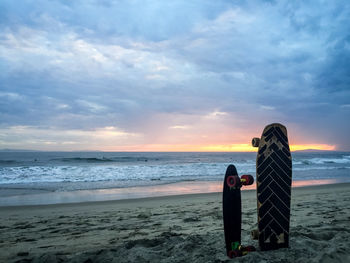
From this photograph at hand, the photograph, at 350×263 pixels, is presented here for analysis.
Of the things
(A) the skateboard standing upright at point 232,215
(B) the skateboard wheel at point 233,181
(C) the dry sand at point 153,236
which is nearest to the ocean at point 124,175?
(C) the dry sand at point 153,236

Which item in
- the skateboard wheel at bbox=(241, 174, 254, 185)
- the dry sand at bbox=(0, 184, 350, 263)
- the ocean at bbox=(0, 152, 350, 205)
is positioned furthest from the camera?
the ocean at bbox=(0, 152, 350, 205)

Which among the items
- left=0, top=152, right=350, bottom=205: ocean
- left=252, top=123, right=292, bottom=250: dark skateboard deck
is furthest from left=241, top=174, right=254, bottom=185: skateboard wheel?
left=0, top=152, right=350, bottom=205: ocean

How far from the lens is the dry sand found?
320 centimetres

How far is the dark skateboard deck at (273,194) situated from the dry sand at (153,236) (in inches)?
6.7

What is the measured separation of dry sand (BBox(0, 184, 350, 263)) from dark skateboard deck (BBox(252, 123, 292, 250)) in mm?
170

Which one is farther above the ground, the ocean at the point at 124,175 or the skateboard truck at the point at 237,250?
the skateboard truck at the point at 237,250

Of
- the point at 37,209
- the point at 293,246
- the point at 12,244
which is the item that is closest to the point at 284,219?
the point at 293,246

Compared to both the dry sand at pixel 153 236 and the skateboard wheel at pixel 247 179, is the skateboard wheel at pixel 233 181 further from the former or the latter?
the dry sand at pixel 153 236

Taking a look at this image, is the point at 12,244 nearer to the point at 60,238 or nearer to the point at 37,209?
the point at 60,238

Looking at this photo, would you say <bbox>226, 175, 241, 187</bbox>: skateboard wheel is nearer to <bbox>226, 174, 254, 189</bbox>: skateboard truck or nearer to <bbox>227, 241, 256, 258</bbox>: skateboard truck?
<bbox>226, 174, 254, 189</bbox>: skateboard truck

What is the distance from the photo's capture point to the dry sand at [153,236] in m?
3.20

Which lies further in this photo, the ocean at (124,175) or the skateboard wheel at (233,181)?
the ocean at (124,175)

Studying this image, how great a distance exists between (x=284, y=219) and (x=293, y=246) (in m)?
0.40

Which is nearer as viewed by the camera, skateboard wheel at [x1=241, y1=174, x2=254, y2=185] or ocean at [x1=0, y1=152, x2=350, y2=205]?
skateboard wheel at [x1=241, y1=174, x2=254, y2=185]
